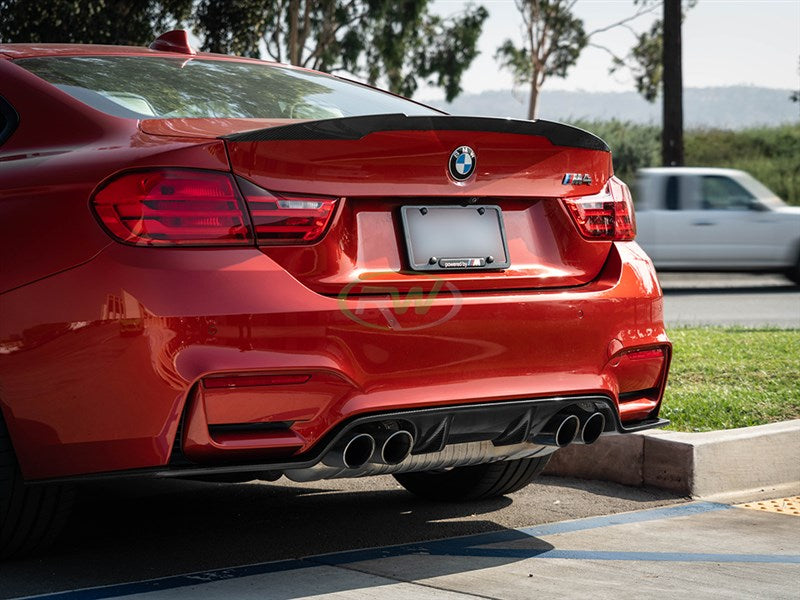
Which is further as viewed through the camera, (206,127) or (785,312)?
(785,312)

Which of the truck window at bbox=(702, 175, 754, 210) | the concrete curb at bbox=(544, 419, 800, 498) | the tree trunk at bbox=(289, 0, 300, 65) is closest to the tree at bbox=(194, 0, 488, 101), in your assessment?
the tree trunk at bbox=(289, 0, 300, 65)

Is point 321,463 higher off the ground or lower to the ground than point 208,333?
lower

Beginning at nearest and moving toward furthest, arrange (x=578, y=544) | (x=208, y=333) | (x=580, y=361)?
(x=208, y=333), (x=580, y=361), (x=578, y=544)

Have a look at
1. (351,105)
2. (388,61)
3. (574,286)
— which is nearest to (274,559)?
(574,286)

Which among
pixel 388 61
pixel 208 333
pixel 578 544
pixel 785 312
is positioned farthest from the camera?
pixel 388 61

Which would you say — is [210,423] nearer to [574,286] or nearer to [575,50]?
[574,286]

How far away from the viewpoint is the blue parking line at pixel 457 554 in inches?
153

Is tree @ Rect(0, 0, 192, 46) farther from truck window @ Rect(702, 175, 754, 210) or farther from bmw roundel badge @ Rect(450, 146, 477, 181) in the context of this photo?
bmw roundel badge @ Rect(450, 146, 477, 181)

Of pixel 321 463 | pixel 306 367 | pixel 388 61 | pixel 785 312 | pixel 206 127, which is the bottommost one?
pixel 785 312

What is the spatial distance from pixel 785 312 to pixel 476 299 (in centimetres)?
1230

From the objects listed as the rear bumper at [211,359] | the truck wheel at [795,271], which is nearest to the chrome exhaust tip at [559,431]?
the rear bumper at [211,359]

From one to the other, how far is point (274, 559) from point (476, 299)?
3.66 ft

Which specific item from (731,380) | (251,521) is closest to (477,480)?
(251,521)

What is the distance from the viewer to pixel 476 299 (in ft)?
12.8
